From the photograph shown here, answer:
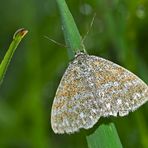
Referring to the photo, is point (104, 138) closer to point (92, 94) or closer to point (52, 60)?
point (92, 94)

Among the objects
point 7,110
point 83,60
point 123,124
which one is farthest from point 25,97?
point 83,60

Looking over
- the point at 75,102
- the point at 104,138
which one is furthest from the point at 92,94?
the point at 104,138

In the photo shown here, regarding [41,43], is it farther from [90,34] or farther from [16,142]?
[16,142]

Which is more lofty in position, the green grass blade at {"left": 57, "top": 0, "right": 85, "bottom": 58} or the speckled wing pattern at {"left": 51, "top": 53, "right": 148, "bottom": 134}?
the green grass blade at {"left": 57, "top": 0, "right": 85, "bottom": 58}

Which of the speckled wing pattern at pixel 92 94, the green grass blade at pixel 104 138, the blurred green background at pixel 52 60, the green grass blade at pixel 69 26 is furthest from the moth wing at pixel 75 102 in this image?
the blurred green background at pixel 52 60

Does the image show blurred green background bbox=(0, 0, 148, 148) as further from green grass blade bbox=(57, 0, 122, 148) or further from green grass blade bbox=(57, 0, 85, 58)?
green grass blade bbox=(57, 0, 85, 58)

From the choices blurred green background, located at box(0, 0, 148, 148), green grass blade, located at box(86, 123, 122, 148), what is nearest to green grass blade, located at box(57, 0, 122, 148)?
green grass blade, located at box(86, 123, 122, 148)

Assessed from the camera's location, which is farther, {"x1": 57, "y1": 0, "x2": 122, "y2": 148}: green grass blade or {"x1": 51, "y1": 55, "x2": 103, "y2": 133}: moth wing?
{"x1": 51, "y1": 55, "x2": 103, "y2": 133}: moth wing
